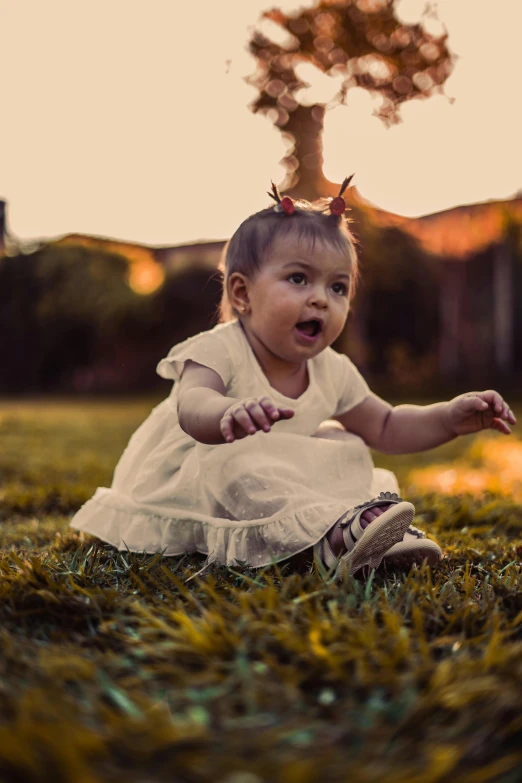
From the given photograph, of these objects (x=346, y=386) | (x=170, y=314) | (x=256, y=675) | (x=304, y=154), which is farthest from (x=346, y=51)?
(x=256, y=675)

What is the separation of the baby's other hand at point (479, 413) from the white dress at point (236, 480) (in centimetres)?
23

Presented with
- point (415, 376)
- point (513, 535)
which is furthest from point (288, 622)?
point (415, 376)

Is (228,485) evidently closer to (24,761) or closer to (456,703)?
(456,703)

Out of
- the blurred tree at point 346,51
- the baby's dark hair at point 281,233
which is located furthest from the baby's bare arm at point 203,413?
the blurred tree at point 346,51

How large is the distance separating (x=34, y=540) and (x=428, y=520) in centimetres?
109

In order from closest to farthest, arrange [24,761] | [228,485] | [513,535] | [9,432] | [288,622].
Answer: [24,761], [288,622], [228,485], [513,535], [9,432]

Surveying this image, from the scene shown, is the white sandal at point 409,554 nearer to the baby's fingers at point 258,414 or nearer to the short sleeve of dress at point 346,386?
the baby's fingers at point 258,414

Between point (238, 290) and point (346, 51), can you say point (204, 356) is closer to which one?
point (238, 290)

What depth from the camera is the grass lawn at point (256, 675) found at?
2.38ft

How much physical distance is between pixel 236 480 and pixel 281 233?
0.56 m

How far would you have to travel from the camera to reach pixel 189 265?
404 inches

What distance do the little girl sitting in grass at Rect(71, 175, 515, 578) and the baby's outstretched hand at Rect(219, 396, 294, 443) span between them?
14cm

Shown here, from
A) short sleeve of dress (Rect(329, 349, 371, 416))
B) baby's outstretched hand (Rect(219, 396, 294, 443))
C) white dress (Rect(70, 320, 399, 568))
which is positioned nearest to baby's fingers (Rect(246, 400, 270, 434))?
baby's outstretched hand (Rect(219, 396, 294, 443))

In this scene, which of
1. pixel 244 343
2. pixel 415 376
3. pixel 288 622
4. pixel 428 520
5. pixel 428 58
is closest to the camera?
pixel 288 622
